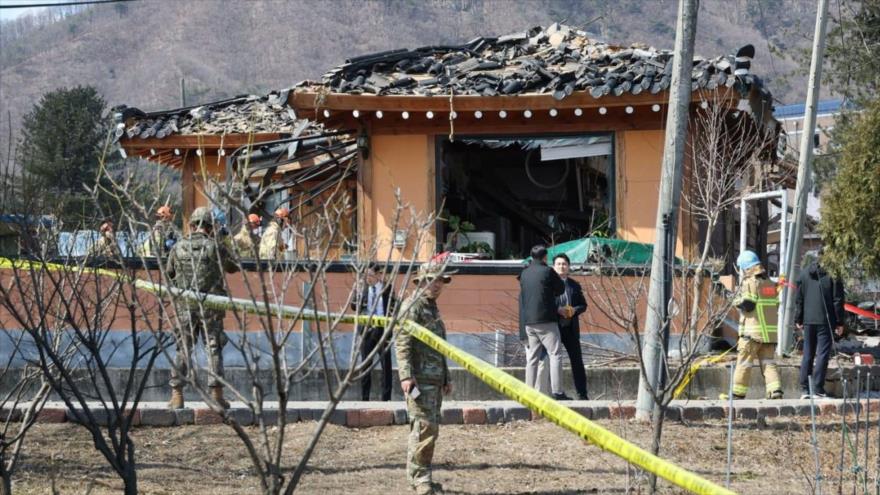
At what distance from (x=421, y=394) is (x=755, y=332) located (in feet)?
18.1

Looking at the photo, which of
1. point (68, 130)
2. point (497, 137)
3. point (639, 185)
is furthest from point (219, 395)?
point (68, 130)

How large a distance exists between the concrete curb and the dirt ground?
0.12 m

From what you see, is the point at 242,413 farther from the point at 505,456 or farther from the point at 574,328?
the point at 574,328

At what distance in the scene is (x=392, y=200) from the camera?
57.9ft

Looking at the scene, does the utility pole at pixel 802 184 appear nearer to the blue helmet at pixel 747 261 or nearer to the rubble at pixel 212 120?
the blue helmet at pixel 747 261

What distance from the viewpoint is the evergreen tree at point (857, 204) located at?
8.03m

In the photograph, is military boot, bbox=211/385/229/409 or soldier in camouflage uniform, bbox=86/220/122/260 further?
military boot, bbox=211/385/229/409

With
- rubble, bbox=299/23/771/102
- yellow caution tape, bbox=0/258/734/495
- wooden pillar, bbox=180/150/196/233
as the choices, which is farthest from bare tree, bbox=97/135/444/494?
wooden pillar, bbox=180/150/196/233

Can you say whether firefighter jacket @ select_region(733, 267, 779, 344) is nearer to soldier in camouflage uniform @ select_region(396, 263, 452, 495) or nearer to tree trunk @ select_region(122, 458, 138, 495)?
soldier in camouflage uniform @ select_region(396, 263, 452, 495)

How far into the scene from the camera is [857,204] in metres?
8.07

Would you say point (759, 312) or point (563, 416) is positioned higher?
point (563, 416)

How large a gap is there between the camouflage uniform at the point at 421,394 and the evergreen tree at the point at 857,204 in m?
2.71

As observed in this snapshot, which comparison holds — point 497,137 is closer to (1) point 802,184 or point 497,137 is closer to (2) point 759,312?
(1) point 802,184

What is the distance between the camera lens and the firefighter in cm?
1320
